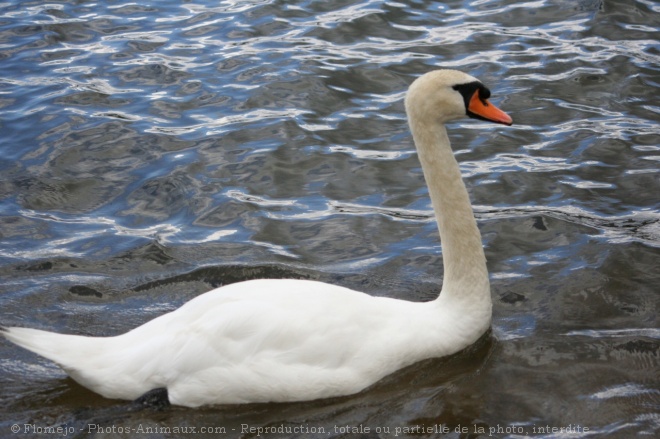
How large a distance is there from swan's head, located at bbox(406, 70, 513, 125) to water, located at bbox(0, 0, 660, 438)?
1.39 meters

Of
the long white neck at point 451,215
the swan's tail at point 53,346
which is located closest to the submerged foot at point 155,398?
the swan's tail at point 53,346

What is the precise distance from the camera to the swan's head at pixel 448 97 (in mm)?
5652

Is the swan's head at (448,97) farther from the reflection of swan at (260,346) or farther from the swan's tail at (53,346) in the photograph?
the swan's tail at (53,346)

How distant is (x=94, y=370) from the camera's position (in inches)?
205

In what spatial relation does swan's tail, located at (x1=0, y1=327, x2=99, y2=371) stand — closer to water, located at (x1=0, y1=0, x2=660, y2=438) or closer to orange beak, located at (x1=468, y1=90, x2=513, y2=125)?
water, located at (x1=0, y1=0, x2=660, y2=438)

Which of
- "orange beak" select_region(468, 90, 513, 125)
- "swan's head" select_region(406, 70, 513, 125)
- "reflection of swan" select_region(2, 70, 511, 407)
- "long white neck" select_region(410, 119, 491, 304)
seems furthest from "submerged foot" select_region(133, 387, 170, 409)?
"orange beak" select_region(468, 90, 513, 125)

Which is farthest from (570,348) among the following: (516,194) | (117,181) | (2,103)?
(2,103)

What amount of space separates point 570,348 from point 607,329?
13.6 inches

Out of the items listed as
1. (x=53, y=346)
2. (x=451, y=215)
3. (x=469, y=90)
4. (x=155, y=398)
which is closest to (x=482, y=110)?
(x=469, y=90)

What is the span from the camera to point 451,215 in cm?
581

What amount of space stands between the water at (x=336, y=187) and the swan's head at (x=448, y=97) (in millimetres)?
1391

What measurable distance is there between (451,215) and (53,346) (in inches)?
95.2

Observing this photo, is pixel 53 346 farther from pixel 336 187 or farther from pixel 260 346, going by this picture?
pixel 336 187

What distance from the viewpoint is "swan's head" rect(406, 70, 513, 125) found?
223 inches
